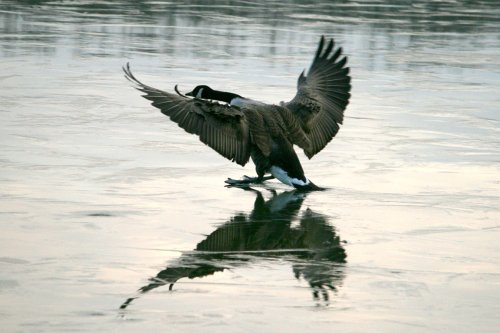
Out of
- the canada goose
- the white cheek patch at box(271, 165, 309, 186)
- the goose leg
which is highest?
the canada goose

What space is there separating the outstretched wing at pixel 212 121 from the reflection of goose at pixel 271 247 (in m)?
0.55

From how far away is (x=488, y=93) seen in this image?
14.0 meters

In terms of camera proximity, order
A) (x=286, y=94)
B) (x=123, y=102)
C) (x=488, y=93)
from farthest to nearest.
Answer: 1. (x=488, y=93)
2. (x=286, y=94)
3. (x=123, y=102)

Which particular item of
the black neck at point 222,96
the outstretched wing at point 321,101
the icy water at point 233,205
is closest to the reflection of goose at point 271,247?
the icy water at point 233,205

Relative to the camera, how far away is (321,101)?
32.8ft

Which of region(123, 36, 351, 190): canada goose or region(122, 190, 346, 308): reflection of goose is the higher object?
region(123, 36, 351, 190): canada goose

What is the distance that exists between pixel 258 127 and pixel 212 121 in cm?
41

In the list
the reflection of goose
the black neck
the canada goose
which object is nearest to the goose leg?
the canada goose

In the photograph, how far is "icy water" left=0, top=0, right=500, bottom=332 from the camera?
6.00 meters

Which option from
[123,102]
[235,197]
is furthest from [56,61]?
[235,197]

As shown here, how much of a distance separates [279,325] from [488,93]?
29.0 feet

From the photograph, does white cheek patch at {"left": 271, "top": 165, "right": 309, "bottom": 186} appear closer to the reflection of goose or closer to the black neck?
the reflection of goose

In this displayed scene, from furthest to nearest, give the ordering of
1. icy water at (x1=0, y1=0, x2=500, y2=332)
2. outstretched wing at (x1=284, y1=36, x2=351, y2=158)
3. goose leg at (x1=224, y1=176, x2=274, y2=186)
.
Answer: outstretched wing at (x1=284, y1=36, x2=351, y2=158), goose leg at (x1=224, y1=176, x2=274, y2=186), icy water at (x1=0, y1=0, x2=500, y2=332)

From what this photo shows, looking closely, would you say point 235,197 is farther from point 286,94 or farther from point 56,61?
point 56,61
